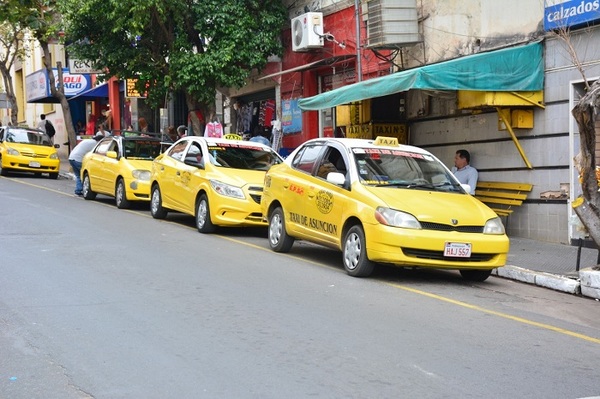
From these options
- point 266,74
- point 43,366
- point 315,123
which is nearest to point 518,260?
point 43,366

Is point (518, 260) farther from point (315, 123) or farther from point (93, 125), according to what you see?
point (93, 125)

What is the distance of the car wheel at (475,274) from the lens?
406 inches

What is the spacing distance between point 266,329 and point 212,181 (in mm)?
6804

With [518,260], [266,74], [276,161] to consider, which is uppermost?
[266,74]

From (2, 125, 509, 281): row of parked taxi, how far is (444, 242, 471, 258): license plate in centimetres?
1

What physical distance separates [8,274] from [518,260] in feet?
22.7

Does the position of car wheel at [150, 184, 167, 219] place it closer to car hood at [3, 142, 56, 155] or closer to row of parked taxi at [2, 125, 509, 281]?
row of parked taxi at [2, 125, 509, 281]

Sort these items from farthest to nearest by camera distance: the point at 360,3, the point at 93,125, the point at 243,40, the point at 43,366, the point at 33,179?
the point at 93,125, the point at 33,179, the point at 243,40, the point at 360,3, the point at 43,366

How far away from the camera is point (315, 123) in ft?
69.4

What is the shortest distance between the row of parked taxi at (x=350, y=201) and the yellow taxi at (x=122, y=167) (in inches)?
81.2

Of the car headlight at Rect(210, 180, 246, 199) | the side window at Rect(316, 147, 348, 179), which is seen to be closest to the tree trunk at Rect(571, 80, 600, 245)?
the side window at Rect(316, 147, 348, 179)

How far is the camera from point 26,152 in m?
26.7

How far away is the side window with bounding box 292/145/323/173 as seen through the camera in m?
11.5

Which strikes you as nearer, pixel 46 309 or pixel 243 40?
pixel 46 309
